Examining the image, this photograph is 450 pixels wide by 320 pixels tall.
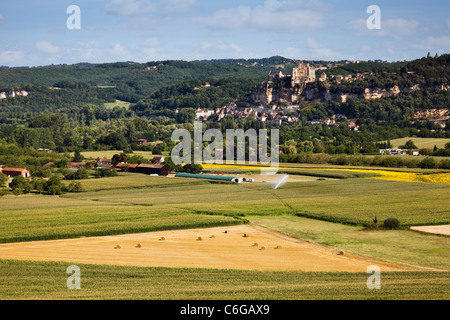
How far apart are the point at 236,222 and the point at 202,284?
16.3 meters

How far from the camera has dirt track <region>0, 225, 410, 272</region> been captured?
28.3m

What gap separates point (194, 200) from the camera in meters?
51.1

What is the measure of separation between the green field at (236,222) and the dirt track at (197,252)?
4.40 feet

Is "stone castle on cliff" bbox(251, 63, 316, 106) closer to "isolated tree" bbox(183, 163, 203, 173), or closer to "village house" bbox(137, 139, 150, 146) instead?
"village house" bbox(137, 139, 150, 146)

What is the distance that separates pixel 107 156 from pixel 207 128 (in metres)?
36.3

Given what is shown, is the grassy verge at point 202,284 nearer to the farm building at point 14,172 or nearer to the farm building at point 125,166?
the farm building at point 14,172

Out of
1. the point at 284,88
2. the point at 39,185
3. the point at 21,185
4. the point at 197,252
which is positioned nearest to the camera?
the point at 197,252

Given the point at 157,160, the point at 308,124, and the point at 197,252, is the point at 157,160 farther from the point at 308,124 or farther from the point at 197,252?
the point at 308,124

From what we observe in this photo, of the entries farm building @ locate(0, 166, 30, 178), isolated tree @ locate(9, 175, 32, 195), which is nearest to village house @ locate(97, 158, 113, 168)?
farm building @ locate(0, 166, 30, 178)

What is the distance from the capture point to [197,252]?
30938 millimetres

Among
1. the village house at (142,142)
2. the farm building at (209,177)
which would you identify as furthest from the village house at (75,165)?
A: the village house at (142,142)

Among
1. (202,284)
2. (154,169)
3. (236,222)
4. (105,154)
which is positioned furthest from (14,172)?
(202,284)
